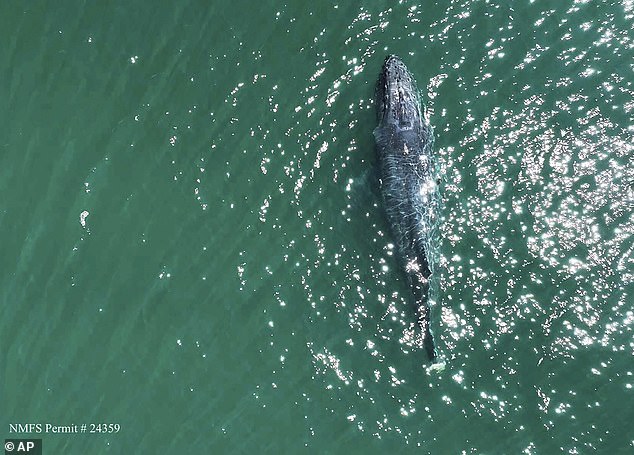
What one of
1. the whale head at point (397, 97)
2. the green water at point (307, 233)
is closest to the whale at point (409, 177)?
the whale head at point (397, 97)

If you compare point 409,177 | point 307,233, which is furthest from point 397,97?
point 307,233

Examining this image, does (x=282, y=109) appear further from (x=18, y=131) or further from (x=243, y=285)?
(x=18, y=131)

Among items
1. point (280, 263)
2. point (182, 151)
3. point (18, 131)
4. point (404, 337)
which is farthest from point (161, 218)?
point (404, 337)

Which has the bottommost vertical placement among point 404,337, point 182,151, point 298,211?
point 404,337

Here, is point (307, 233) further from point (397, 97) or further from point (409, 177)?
point (397, 97)

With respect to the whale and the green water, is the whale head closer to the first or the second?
the whale

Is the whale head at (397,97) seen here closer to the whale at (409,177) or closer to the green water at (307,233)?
the whale at (409,177)

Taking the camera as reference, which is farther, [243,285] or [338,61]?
[338,61]
